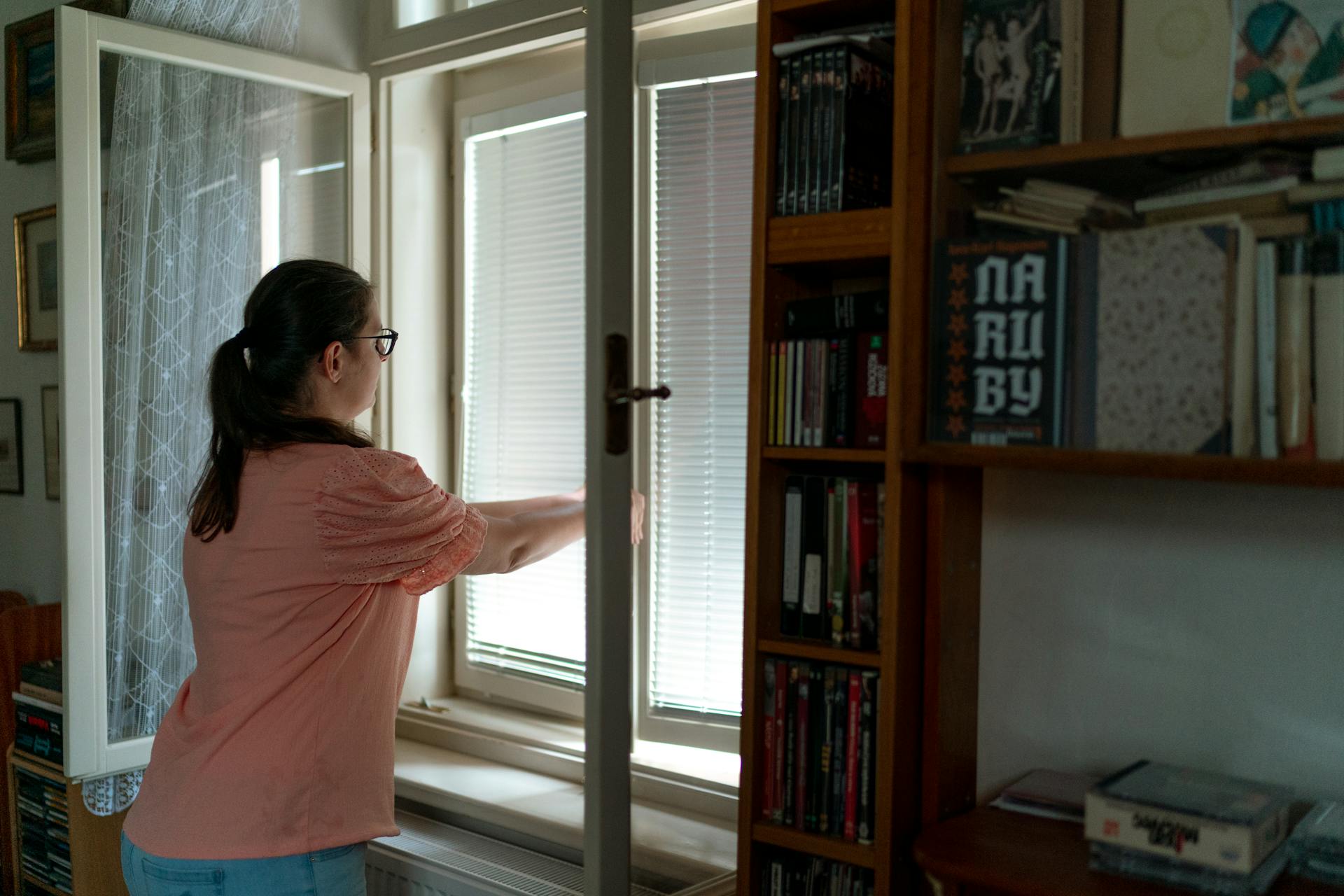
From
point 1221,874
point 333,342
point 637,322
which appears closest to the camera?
point 1221,874

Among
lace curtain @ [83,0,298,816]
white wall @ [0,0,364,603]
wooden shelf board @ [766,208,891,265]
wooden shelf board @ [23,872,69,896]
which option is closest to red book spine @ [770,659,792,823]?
wooden shelf board @ [766,208,891,265]

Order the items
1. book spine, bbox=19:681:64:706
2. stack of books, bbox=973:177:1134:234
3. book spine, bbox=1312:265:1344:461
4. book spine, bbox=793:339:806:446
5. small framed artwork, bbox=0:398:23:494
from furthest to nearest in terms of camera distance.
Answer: small framed artwork, bbox=0:398:23:494 < book spine, bbox=19:681:64:706 < book spine, bbox=793:339:806:446 < stack of books, bbox=973:177:1134:234 < book spine, bbox=1312:265:1344:461

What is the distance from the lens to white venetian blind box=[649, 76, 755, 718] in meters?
2.16

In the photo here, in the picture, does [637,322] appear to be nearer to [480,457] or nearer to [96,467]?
[480,457]

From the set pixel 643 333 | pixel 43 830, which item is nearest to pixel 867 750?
pixel 643 333

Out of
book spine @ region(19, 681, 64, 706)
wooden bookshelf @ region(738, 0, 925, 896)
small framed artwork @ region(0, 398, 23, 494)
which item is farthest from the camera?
small framed artwork @ region(0, 398, 23, 494)

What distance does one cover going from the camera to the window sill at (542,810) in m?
2.02

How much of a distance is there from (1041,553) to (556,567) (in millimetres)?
1266

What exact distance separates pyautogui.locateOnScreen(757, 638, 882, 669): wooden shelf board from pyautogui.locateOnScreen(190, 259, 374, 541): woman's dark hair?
0.68 metres

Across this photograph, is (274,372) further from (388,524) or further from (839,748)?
(839,748)

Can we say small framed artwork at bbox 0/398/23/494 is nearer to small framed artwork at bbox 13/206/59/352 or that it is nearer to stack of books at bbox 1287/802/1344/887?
small framed artwork at bbox 13/206/59/352

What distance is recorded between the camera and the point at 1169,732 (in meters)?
1.57

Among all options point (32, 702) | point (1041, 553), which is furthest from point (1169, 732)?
point (32, 702)

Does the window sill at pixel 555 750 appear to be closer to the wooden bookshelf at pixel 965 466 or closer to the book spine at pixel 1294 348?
the wooden bookshelf at pixel 965 466
